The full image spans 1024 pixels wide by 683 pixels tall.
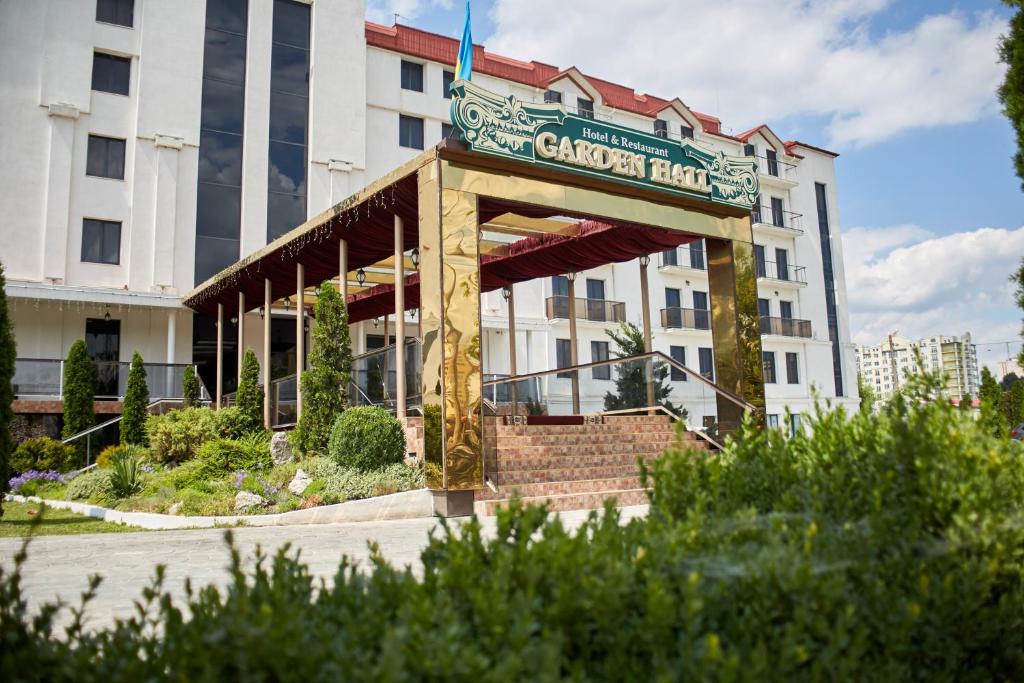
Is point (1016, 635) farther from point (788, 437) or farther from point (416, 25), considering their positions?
point (416, 25)

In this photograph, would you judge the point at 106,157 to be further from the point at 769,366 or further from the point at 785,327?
the point at 785,327

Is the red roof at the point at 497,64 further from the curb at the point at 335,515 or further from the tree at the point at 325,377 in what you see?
the curb at the point at 335,515

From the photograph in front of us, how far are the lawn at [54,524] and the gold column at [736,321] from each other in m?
10.1

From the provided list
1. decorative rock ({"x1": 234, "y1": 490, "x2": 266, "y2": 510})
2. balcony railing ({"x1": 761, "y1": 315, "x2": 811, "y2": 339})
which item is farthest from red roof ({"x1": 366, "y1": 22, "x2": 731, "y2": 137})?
decorative rock ({"x1": 234, "y1": 490, "x2": 266, "y2": 510})

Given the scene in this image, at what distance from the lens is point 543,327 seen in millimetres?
26750

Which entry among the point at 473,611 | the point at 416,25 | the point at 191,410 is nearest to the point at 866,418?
the point at 473,611

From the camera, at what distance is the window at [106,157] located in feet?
73.8

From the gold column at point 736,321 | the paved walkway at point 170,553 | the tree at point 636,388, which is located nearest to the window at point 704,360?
the tree at point 636,388

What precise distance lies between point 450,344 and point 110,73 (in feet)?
63.2

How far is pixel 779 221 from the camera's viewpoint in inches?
1563

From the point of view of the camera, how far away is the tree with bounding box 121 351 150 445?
18594 millimetres

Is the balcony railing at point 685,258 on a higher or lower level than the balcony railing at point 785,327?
higher

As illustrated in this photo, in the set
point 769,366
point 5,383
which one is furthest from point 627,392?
point 769,366

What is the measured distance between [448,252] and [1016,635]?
7922mm
